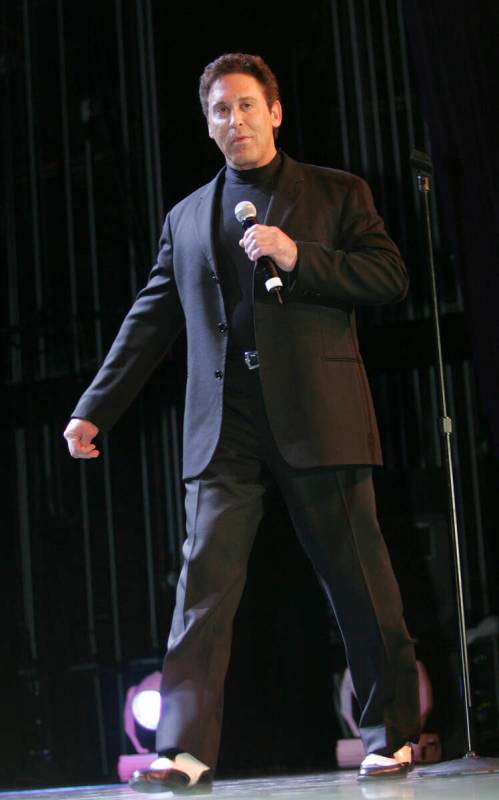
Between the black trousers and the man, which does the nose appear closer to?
the man

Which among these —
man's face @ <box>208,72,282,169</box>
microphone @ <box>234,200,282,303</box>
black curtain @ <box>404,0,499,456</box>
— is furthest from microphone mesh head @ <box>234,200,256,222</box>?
black curtain @ <box>404,0,499,456</box>

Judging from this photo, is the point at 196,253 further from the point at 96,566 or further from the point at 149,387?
the point at 96,566

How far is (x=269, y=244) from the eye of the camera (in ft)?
6.64

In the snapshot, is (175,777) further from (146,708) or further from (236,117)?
(146,708)

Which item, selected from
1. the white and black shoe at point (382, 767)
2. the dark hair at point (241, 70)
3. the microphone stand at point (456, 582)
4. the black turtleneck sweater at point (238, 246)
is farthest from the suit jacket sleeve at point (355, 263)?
the white and black shoe at point (382, 767)

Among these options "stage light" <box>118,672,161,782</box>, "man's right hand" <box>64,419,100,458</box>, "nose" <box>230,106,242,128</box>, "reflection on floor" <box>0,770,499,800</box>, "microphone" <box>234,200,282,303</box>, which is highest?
"nose" <box>230,106,242,128</box>

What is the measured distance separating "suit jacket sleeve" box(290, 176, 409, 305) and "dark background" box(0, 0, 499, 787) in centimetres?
115

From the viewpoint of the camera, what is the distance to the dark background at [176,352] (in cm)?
352

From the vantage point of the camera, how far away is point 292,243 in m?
2.08

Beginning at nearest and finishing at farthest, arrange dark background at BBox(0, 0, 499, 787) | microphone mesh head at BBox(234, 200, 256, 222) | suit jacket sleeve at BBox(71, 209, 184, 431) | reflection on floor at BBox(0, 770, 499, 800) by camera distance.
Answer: reflection on floor at BBox(0, 770, 499, 800), microphone mesh head at BBox(234, 200, 256, 222), suit jacket sleeve at BBox(71, 209, 184, 431), dark background at BBox(0, 0, 499, 787)

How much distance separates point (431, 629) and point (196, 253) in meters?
1.70

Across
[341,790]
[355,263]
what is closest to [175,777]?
[341,790]

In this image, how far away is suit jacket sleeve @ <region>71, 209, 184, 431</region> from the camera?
233 centimetres

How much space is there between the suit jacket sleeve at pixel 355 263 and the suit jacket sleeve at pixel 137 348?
1.20 feet
